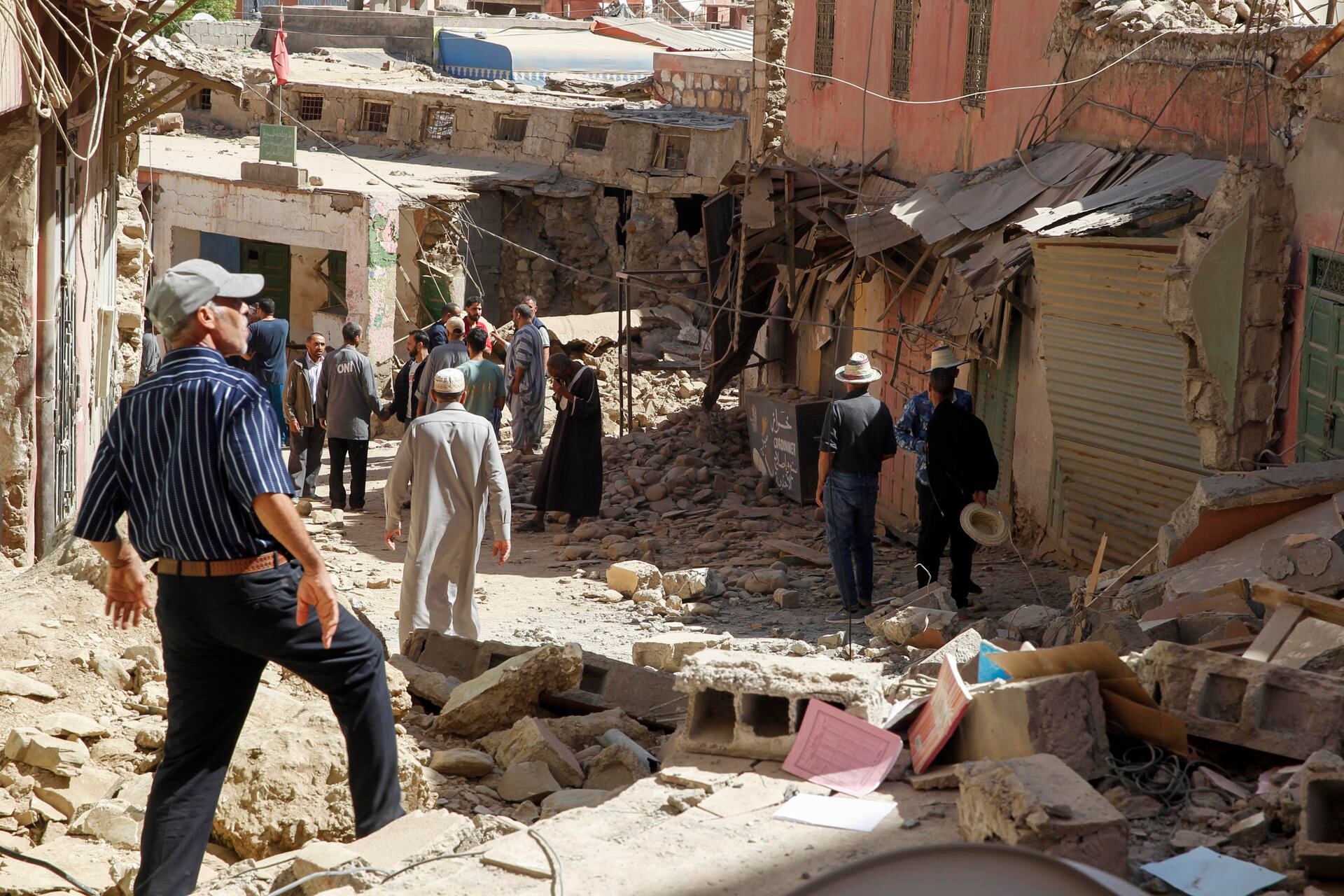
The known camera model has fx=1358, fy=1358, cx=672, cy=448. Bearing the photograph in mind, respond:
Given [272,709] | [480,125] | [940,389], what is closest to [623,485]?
[940,389]

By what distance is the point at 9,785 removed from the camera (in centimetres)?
445

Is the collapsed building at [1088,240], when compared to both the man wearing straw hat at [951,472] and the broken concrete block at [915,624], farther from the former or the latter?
the broken concrete block at [915,624]

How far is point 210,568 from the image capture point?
3.58 m

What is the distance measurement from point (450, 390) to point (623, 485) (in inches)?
225

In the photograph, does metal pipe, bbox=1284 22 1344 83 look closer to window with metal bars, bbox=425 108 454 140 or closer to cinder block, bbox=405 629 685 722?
cinder block, bbox=405 629 685 722

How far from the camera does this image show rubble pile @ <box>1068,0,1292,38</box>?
337 inches

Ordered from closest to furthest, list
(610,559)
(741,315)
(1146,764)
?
(1146,764) → (610,559) → (741,315)

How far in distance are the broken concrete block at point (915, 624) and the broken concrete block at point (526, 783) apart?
9.84 ft

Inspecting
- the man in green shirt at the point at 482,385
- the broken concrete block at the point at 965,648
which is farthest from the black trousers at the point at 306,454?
the broken concrete block at the point at 965,648

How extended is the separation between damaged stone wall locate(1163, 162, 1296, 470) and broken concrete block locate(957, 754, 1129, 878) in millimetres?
4329

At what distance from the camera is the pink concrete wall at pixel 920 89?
10.3m

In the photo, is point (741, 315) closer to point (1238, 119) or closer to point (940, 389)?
point (940, 389)

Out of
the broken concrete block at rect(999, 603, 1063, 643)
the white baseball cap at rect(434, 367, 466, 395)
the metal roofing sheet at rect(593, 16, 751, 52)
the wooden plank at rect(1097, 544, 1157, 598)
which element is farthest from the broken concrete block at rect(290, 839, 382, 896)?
the metal roofing sheet at rect(593, 16, 751, 52)

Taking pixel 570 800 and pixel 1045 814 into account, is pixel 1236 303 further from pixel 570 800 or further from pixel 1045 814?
pixel 1045 814
